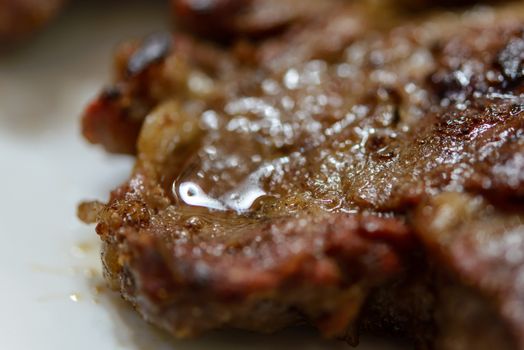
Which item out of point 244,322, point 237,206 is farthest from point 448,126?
point 244,322

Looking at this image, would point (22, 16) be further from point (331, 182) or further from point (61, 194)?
point (331, 182)

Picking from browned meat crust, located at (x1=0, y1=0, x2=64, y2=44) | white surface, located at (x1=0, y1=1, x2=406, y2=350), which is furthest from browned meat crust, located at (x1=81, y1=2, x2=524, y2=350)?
browned meat crust, located at (x1=0, y1=0, x2=64, y2=44)

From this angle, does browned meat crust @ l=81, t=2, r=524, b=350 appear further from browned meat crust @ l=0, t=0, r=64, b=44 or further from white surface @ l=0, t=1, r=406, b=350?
browned meat crust @ l=0, t=0, r=64, b=44

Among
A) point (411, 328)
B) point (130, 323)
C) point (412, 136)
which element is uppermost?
point (412, 136)

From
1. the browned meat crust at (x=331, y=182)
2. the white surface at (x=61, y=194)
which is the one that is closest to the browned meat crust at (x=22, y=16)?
the white surface at (x=61, y=194)

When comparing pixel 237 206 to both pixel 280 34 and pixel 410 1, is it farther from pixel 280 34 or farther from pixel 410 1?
pixel 410 1

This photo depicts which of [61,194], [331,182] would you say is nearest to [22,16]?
[61,194]

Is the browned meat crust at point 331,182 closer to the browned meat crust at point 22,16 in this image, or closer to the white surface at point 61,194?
the white surface at point 61,194
